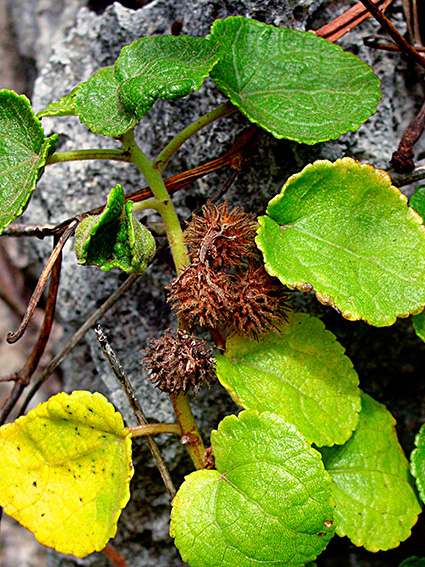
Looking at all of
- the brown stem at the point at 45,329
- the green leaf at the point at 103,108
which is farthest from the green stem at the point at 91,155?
the brown stem at the point at 45,329

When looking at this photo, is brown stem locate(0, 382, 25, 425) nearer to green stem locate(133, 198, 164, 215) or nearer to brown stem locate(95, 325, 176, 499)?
brown stem locate(95, 325, 176, 499)

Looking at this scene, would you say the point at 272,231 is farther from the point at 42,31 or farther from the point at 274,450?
the point at 42,31

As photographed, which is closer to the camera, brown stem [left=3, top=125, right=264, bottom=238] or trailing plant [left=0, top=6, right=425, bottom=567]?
trailing plant [left=0, top=6, right=425, bottom=567]

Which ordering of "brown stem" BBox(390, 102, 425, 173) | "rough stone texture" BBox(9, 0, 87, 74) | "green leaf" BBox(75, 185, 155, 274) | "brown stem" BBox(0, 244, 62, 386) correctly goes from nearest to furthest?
"green leaf" BBox(75, 185, 155, 274) → "brown stem" BBox(390, 102, 425, 173) → "brown stem" BBox(0, 244, 62, 386) → "rough stone texture" BBox(9, 0, 87, 74)

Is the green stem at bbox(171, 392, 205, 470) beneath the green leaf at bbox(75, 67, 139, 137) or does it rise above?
beneath

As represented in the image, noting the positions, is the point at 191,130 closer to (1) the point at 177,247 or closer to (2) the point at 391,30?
(1) the point at 177,247

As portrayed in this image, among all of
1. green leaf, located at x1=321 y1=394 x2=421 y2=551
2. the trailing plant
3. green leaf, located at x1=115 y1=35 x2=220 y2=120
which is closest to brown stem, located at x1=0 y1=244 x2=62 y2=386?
the trailing plant

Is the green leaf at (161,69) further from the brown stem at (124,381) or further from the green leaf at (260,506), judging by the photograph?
the green leaf at (260,506)
